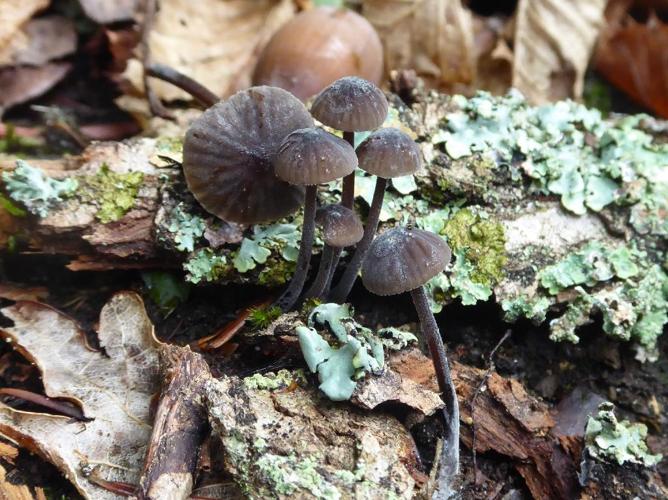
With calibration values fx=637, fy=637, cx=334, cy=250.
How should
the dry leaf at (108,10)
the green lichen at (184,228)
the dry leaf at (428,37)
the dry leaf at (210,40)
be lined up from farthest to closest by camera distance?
the dry leaf at (428,37), the dry leaf at (108,10), the dry leaf at (210,40), the green lichen at (184,228)

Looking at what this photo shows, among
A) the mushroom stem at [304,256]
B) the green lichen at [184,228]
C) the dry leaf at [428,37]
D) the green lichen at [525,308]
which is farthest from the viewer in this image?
the dry leaf at [428,37]

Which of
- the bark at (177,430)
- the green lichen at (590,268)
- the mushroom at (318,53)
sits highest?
the mushroom at (318,53)

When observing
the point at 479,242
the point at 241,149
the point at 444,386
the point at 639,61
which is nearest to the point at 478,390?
the point at 444,386

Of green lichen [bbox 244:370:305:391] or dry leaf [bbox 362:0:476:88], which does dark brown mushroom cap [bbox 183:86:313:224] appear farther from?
dry leaf [bbox 362:0:476:88]

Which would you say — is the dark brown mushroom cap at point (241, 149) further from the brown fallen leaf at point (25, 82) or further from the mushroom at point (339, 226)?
the brown fallen leaf at point (25, 82)

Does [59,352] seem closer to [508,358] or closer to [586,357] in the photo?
[508,358]

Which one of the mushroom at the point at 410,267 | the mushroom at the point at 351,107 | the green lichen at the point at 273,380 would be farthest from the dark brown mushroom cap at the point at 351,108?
the green lichen at the point at 273,380
